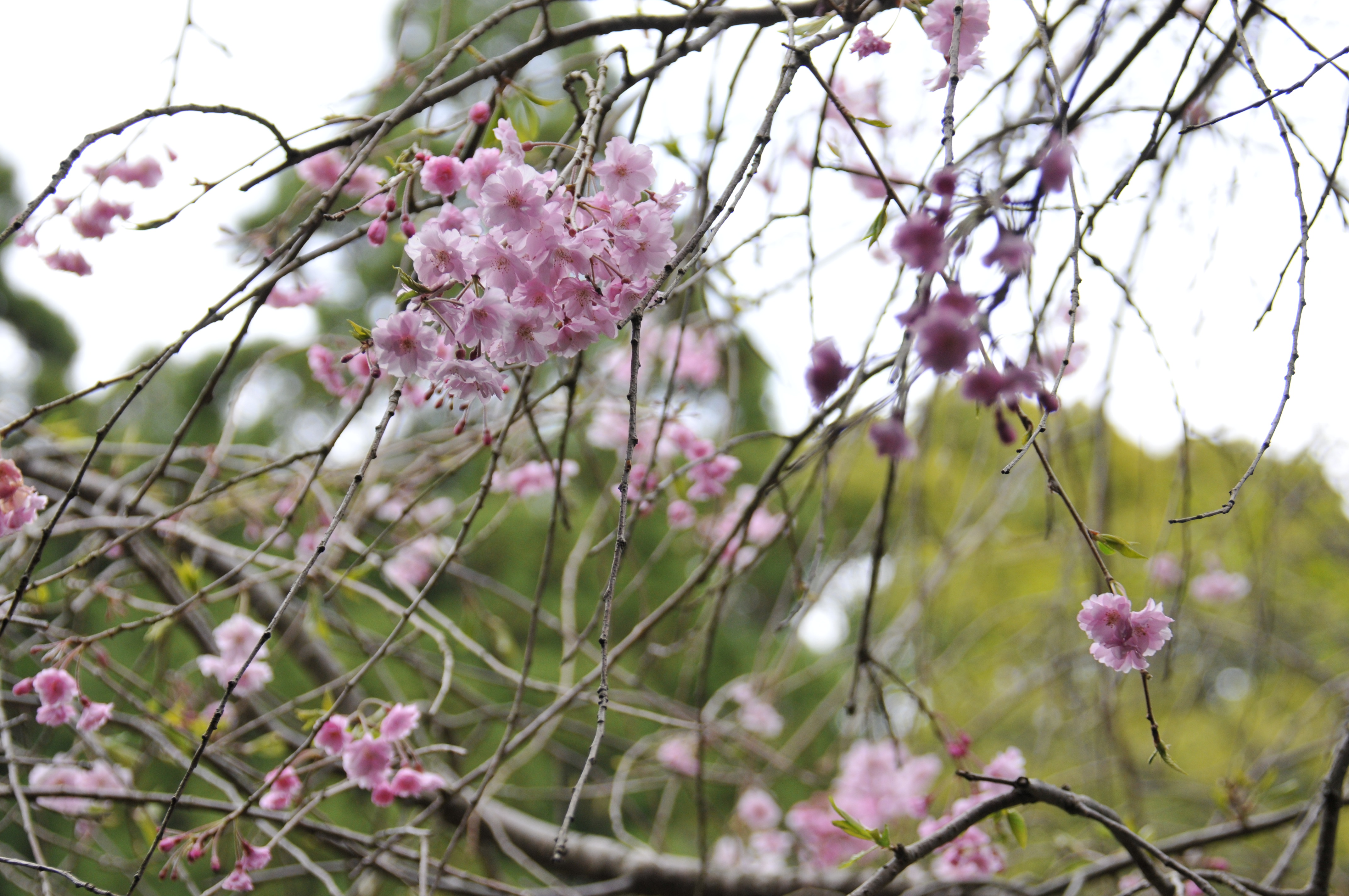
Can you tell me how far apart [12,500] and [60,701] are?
12.6 inches

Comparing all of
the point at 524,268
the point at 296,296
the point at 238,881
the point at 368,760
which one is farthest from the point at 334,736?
the point at 296,296

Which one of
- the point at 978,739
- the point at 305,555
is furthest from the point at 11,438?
the point at 978,739

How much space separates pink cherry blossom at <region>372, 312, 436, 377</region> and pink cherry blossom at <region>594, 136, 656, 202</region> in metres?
0.22

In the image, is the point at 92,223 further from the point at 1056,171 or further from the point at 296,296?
the point at 1056,171

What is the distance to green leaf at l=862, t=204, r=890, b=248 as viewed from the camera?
0.94 metres

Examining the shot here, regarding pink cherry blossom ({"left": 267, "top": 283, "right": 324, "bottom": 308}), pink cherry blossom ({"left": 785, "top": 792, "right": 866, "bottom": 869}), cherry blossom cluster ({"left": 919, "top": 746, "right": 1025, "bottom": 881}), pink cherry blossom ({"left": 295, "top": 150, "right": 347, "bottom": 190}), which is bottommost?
cherry blossom cluster ({"left": 919, "top": 746, "right": 1025, "bottom": 881})

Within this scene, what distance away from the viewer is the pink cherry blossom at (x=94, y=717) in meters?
1.13

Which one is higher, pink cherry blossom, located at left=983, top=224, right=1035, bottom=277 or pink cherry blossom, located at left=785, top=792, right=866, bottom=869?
pink cherry blossom, located at left=785, top=792, right=866, bottom=869

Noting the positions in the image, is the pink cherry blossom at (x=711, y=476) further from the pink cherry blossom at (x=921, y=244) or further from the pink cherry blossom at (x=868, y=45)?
the pink cherry blossom at (x=921, y=244)

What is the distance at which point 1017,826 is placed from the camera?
1.12m

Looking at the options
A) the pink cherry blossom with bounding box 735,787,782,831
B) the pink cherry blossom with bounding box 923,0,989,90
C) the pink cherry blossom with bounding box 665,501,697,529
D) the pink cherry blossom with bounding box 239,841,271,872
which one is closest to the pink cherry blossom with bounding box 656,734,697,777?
the pink cherry blossom with bounding box 735,787,782,831

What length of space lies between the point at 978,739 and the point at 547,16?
5.65 ft

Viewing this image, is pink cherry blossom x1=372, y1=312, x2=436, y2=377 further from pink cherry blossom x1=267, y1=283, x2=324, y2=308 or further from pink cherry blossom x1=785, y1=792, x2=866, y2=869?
pink cherry blossom x1=785, y1=792, x2=866, y2=869

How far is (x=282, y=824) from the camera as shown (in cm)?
128
